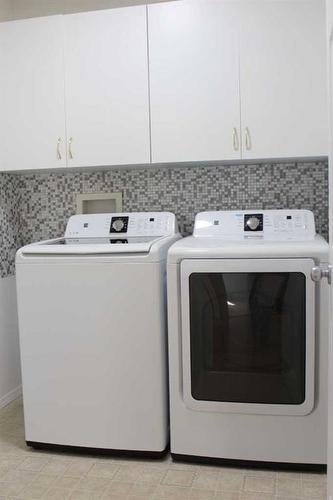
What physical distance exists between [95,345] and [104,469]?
1.78 feet

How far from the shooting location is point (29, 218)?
11.0ft

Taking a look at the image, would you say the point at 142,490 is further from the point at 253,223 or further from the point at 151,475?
the point at 253,223

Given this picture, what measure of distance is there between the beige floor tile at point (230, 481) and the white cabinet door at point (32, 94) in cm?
172

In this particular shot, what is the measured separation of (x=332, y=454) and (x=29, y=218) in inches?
92.5

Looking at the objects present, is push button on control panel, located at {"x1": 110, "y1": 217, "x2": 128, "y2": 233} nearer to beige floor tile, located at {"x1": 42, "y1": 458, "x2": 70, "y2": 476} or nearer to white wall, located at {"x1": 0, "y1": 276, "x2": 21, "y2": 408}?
white wall, located at {"x1": 0, "y1": 276, "x2": 21, "y2": 408}

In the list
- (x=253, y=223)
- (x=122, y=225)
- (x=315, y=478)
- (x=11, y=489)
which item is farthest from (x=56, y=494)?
(x=253, y=223)

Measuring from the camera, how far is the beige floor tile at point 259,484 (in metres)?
2.19

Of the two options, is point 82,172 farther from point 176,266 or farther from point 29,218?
point 176,266

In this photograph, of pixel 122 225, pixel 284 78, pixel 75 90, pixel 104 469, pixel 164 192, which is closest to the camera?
pixel 104 469

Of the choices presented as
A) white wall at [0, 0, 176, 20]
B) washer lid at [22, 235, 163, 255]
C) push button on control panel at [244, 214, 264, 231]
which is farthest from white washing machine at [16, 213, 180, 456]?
white wall at [0, 0, 176, 20]

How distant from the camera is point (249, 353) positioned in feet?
7.57

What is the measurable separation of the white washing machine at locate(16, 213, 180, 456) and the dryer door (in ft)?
0.54

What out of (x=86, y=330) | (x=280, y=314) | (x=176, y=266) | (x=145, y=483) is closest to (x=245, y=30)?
(x=176, y=266)

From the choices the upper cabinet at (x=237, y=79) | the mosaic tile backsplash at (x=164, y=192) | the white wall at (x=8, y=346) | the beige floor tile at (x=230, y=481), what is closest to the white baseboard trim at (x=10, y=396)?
the white wall at (x=8, y=346)
